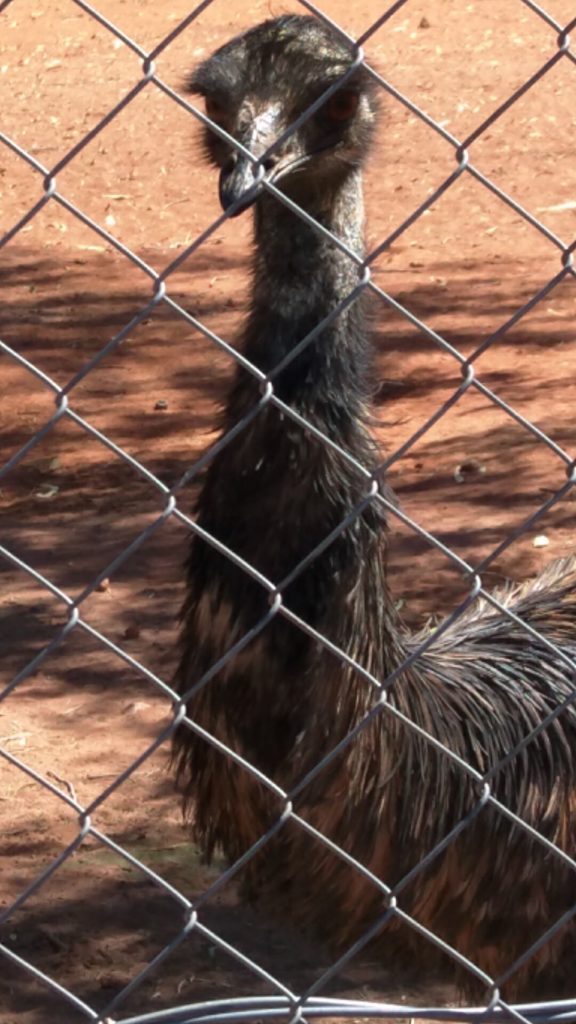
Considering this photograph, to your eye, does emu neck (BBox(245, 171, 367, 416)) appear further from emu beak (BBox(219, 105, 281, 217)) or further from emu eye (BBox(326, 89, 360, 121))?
emu eye (BBox(326, 89, 360, 121))

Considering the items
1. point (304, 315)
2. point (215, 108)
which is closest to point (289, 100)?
point (215, 108)

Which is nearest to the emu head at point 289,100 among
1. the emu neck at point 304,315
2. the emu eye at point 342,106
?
the emu eye at point 342,106

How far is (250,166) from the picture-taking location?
248 centimetres

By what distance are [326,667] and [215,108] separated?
942 millimetres

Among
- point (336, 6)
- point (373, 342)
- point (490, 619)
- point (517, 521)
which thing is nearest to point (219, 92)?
point (373, 342)

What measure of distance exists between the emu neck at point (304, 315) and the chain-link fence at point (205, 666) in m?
0.03

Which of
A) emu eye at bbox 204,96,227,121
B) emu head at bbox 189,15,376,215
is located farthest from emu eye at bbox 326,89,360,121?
emu eye at bbox 204,96,227,121

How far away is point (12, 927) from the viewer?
392 centimetres

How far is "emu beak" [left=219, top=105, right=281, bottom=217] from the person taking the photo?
93.9 inches

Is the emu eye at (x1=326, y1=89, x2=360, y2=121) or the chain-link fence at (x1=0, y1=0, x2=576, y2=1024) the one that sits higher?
the emu eye at (x1=326, y1=89, x2=360, y2=121)

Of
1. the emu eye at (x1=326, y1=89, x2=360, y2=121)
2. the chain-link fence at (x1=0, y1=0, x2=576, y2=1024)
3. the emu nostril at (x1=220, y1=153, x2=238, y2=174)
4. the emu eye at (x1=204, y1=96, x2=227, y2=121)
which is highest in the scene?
the emu eye at (x1=326, y1=89, x2=360, y2=121)

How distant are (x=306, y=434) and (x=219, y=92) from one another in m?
0.60

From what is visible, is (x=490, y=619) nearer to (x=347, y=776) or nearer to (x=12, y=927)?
(x=347, y=776)

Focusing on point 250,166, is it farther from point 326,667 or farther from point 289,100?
point 326,667
